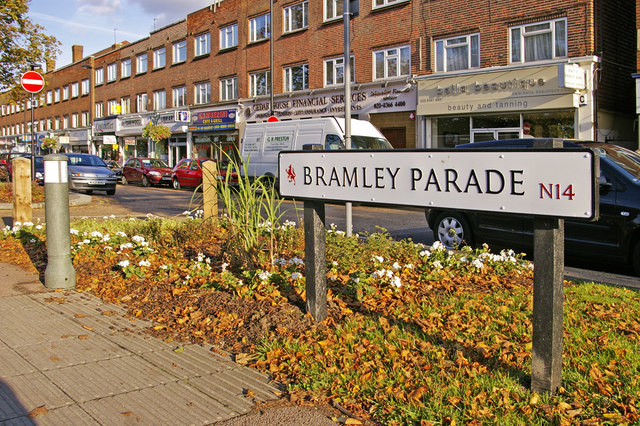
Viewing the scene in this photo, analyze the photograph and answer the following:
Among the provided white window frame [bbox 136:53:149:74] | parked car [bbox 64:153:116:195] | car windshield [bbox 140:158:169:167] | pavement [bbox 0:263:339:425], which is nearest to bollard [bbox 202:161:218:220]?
pavement [bbox 0:263:339:425]

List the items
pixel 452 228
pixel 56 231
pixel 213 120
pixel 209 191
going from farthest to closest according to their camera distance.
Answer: pixel 213 120
pixel 209 191
pixel 452 228
pixel 56 231

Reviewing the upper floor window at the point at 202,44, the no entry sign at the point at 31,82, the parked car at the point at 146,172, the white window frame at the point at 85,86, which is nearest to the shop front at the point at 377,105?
the parked car at the point at 146,172

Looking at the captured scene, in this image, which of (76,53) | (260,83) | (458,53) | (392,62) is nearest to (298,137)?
(458,53)

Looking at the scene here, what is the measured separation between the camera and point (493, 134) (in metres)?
22.1

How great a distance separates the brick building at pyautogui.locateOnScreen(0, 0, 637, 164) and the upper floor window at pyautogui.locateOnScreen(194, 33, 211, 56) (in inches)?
4.1

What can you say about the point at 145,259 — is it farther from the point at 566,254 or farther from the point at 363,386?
the point at 566,254

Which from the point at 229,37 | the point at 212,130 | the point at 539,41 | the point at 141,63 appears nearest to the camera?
the point at 539,41

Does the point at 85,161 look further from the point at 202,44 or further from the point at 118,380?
the point at 118,380

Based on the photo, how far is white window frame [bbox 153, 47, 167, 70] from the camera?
43.6 meters

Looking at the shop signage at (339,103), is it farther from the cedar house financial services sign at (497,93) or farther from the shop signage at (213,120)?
the shop signage at (213,120)

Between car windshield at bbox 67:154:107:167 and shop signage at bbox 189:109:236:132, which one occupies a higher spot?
shop signage at bbox 189:109:236:132

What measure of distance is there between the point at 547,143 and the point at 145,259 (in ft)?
16.5

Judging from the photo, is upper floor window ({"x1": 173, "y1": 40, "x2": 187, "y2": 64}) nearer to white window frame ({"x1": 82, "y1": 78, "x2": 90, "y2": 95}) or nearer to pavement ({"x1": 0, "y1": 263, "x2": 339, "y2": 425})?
white window frame ({"x1": 82, "y1": 78, "x2": 90, "y2": 95})

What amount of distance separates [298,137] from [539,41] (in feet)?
30.5
